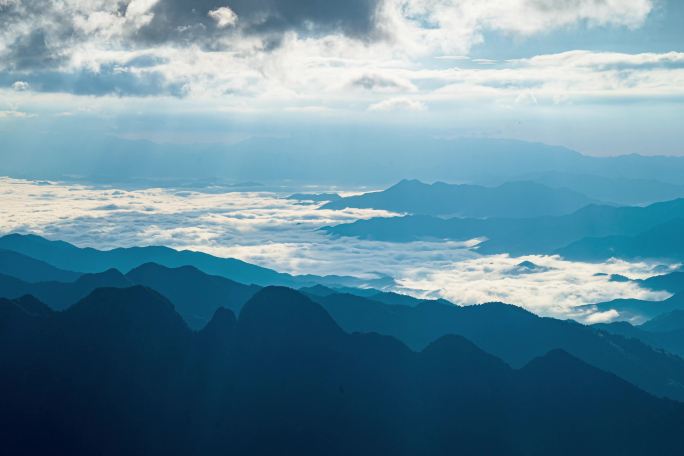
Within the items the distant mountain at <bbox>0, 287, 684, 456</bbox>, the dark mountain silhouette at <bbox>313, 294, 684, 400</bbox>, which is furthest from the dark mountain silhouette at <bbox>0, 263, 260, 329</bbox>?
the distant mountain at <bbox>0, 287, 684, 456</bbox>

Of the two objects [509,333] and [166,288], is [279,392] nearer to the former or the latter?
[509,333]

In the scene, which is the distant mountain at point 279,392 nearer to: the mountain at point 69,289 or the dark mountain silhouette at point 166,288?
the dark mountain silhouette at point 166,288

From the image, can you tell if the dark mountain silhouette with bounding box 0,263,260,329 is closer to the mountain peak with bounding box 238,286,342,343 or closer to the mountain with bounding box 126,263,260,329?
the mountain with bounding box 126,263,260,329

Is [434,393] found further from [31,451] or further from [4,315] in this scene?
[4,315]

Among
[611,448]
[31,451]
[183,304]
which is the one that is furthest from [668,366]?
[31,451]

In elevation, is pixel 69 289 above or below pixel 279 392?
above

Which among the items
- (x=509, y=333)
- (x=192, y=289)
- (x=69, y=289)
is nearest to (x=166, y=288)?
(x=192, y=289)
